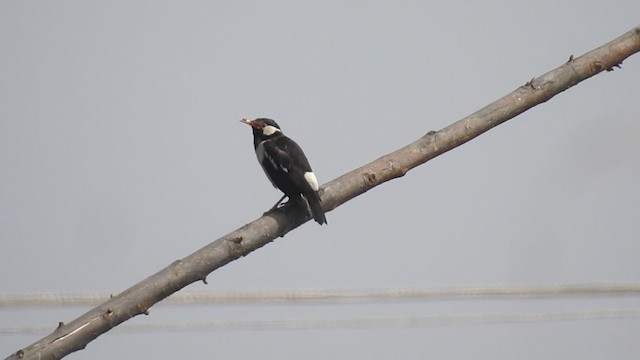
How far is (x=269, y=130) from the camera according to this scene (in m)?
8.07

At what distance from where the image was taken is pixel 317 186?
696 cm

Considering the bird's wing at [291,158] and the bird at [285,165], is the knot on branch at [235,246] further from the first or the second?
the bird's wing at [291,158]

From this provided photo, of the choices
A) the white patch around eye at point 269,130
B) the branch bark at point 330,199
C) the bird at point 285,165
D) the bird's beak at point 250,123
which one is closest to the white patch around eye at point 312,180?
the bird at point 285,165

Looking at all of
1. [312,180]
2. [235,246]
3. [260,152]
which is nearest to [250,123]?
[260,152]

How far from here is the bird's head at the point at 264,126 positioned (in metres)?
8.06

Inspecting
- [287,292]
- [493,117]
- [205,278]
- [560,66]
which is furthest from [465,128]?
[287,292]

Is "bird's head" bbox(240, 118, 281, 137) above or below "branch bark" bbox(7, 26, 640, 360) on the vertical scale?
above

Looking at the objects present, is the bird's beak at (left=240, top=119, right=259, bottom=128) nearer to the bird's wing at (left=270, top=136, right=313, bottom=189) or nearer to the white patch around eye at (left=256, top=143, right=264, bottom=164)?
the white patch around eye at (left=256, top=143, right=264, bottom=164)

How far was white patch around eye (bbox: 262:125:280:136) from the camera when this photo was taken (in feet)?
26.4

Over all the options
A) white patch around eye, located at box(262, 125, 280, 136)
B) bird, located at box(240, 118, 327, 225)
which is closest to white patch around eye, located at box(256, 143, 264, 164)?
bird, located at box(240, 118, 327, 225)

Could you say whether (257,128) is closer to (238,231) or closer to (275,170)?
(275,170)

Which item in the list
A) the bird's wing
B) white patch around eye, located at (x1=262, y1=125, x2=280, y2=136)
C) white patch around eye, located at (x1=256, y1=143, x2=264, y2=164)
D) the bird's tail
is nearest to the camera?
the bird's tail

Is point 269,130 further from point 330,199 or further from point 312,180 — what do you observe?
point 330,199

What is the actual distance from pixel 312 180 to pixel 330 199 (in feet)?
1.46
